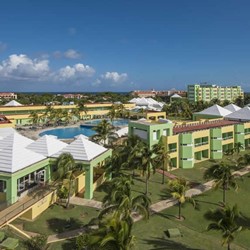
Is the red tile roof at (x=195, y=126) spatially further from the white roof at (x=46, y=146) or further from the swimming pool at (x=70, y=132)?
the swimming pool at (x=70, y=132)

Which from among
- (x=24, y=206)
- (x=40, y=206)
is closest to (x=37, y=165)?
(x=40, y=206)

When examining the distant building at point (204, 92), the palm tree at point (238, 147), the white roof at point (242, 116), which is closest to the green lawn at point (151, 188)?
the palm tree at point (238, 147)

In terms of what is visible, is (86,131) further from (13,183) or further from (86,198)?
(13,183)

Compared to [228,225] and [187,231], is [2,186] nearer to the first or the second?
[187,231]

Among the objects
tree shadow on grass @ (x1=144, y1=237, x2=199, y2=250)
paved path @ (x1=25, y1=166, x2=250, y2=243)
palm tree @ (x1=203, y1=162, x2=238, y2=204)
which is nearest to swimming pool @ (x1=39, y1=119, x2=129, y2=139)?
paved path @ (x1=25, y1=166, x2=250, y2=243)

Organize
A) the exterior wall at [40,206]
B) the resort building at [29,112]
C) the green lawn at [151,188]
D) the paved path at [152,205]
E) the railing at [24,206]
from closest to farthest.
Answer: the railing at [24,206]
the paved path at [152,205]
the exterior wall at [40,206]
the green lawn at [151,188]
the resort building at [29,112]

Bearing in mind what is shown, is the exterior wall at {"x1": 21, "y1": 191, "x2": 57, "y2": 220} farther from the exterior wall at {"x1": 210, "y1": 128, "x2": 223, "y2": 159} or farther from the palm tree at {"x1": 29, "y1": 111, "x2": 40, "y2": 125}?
the palm tree at {"x1": 29, "y1": 111, "x2": 40, "y2": 125}

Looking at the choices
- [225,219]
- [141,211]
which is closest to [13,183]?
[141,211]
